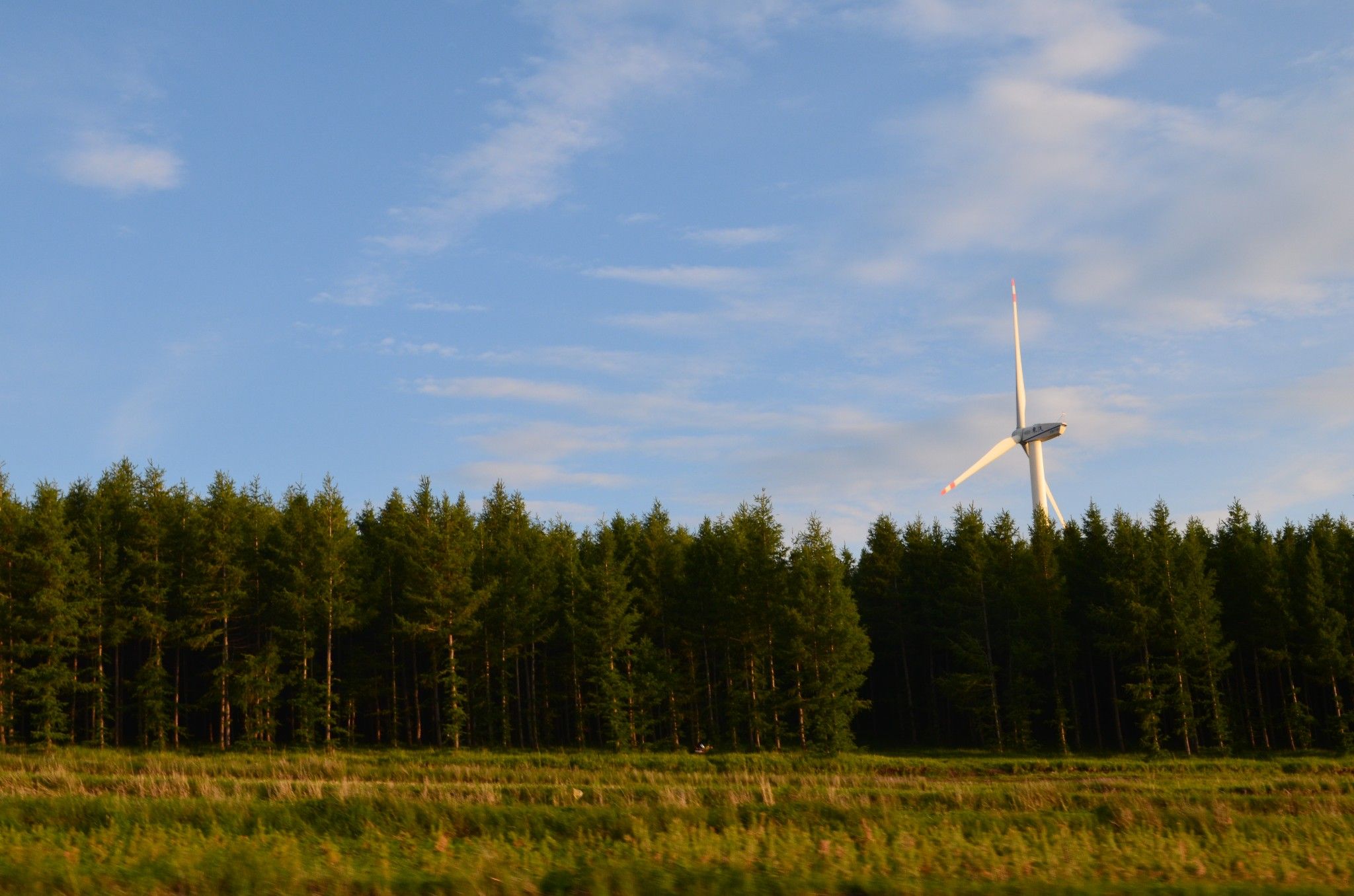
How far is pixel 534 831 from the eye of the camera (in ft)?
65.7

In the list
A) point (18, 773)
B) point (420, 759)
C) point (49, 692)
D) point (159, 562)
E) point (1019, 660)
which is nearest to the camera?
point (18, 773)

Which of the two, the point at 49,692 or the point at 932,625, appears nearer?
the point at 49,692

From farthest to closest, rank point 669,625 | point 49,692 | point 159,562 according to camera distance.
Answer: point 669,625, point 159,562, point 49,692

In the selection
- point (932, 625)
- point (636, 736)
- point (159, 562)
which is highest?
point (159, 562)

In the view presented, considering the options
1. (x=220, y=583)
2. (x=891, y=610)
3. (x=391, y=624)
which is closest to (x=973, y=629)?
(x=891, y=610)

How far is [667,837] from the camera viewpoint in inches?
713

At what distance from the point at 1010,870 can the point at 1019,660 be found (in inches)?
2000

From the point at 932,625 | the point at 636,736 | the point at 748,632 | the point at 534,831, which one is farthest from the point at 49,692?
the point at 932,625

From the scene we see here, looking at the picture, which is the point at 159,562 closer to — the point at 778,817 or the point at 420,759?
the point at 420,759

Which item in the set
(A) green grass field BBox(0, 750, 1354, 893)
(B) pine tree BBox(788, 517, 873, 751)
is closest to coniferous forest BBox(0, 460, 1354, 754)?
(B) pine tree BBox(788, 517, 873, 751)

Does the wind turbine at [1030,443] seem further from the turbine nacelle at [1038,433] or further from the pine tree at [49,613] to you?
the pine tree at [49,613]

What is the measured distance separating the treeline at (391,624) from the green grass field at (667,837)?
878 inches

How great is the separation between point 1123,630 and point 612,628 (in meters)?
29.1

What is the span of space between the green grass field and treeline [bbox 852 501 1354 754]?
24.6 m
